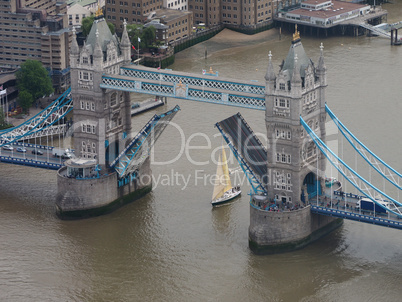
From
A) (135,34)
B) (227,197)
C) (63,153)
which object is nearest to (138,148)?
(227,197)

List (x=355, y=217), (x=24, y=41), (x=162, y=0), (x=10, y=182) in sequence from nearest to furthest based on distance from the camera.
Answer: (x=355, y=217) < (x=10, y=182) < (x=24, y=41) < (x=162, y=0)

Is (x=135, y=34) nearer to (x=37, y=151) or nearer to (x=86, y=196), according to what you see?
(x=37, y=151)

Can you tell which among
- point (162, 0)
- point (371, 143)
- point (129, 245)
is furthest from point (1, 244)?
point (162, 0)

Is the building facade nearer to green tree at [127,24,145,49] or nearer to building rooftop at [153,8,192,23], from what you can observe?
building rooftop at [153,8,192,23]

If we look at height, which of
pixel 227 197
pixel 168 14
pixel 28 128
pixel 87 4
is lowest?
pixel 227 197

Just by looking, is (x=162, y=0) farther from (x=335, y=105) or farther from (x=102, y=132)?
(x=102, y=132)

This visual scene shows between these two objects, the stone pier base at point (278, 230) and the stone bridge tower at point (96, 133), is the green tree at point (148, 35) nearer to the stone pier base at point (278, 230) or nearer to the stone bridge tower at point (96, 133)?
the stone bridge tower at point (96, 133)
